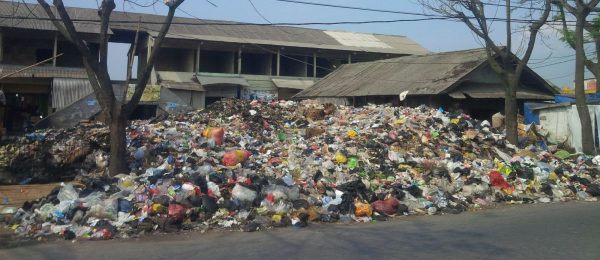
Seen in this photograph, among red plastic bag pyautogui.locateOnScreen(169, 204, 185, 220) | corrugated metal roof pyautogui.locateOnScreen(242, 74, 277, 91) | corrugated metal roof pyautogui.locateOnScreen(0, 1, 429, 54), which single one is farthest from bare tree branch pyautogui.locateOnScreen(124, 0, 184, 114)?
corrugated metal roof pyautogui.locateOnScreen(242, 74, 277, 91)

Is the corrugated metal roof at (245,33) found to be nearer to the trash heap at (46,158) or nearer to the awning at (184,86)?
the awning at (184,86)

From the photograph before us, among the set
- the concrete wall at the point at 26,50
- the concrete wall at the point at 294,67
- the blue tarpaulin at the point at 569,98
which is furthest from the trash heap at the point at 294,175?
the concrete wall at the point at 294,67

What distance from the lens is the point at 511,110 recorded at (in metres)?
14.3

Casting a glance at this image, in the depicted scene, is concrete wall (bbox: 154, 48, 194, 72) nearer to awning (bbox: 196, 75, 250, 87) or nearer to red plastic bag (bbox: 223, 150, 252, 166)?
awning (bbox: 196, 75, 250, 87)

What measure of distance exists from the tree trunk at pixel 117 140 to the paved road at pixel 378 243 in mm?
2823

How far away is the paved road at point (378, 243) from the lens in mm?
5566

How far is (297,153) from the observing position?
11086mm

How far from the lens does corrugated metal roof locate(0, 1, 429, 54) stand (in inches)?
878

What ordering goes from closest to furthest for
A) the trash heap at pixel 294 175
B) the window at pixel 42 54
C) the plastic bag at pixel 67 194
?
the trash heap at pixel 294 175 < the plastic bag at pixel 67 194 < the window at pixel 42 54

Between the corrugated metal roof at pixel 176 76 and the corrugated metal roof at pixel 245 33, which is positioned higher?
the corrugated metal roof at pixel 245 33

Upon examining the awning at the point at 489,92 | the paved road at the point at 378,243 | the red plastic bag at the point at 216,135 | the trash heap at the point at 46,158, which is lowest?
the paved road at the point at 378,243

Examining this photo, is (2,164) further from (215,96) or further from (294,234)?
(215,96)

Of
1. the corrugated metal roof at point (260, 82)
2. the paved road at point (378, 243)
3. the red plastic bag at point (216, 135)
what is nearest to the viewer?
the paved road at point (378, 243)

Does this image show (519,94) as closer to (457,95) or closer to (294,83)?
Result: (457,95)
